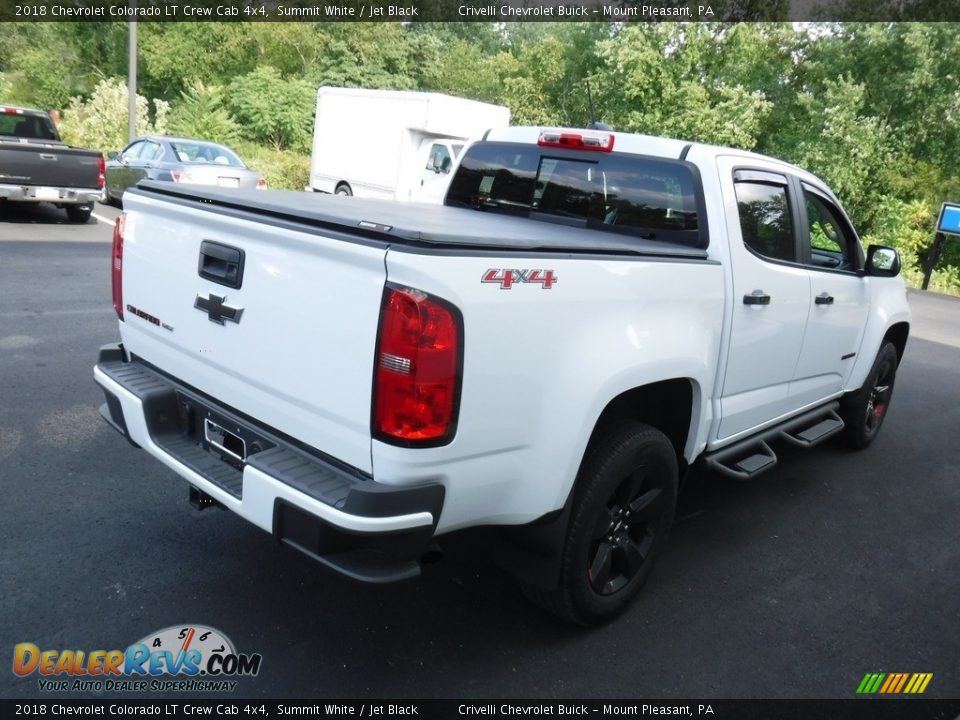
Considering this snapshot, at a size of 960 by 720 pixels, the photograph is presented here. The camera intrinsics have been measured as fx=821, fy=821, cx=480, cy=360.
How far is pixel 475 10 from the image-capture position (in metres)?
48.0

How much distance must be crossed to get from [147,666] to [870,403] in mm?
5042

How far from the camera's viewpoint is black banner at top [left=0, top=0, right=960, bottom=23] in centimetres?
2566

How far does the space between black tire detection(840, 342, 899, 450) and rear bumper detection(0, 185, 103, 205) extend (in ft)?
39.9

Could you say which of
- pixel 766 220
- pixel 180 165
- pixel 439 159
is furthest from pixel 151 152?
pixel 766 220

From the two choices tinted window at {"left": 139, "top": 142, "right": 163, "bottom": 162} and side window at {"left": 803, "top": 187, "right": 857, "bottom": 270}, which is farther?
tinted window at {"left": 139, "top": 142, "right": 163, "bottom": 162}

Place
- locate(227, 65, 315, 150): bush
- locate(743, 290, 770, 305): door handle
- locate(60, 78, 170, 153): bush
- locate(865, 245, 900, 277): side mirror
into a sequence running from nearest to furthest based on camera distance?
locate(743, 290, 770, 305): door handle, locate(865, 245, 900, 277): side mirror, locate(60, 78, 170, 153): bush, locate(227, 65, 315, 150): bush

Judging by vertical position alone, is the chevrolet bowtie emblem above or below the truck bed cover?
below

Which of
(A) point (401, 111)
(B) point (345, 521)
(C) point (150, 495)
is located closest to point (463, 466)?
(B) point (345, 521)

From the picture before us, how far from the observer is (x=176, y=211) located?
3.13 meters

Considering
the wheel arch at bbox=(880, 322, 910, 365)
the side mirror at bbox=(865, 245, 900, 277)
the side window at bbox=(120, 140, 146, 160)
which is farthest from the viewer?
the side window at bbox=(120, 140, 146, 160)

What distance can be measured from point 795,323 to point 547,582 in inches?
85.1

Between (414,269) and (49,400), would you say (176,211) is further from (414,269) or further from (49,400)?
(49,400)

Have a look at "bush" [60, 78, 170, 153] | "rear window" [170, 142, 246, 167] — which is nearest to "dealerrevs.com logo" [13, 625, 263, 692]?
"rear window" [170, 142, 246, 167]

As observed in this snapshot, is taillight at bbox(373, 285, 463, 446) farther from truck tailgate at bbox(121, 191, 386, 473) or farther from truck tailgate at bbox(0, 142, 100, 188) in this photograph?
truck tailgate at bbox(0, 142, 100, 188)
